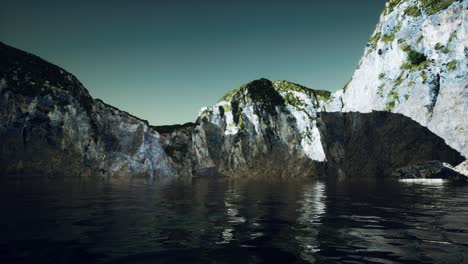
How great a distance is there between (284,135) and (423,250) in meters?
172

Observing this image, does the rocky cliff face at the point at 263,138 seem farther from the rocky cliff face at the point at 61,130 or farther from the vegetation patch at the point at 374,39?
the vegetation patch at the point at 374,39

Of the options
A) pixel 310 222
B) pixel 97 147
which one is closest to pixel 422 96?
pixel 310 222

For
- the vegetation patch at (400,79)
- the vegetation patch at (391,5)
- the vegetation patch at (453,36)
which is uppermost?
the vegetation patch at (391,5)

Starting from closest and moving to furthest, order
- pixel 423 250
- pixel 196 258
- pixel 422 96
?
pixel 196 258, pixel 423 250, pixel 422 96

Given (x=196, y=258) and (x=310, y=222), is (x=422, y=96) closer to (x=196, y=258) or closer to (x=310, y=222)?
(x=310, y=222)

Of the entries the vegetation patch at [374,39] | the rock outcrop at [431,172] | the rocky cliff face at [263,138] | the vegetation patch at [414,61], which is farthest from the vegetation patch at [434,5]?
the rocky cliff face at [263,138]

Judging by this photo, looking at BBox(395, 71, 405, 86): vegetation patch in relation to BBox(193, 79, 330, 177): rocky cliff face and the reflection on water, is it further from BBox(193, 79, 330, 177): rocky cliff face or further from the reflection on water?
the reflection on water

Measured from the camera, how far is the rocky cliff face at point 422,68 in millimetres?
102188

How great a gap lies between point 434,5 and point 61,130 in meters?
160

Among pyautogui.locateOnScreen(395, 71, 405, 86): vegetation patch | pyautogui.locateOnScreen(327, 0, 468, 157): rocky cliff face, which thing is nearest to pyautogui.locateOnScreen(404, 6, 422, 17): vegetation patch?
pyautogui.locateOnScreen(327, 0, 468, 157): rocky cliff face

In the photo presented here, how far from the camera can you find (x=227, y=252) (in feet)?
40.5

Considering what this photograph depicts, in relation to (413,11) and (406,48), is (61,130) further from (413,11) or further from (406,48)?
(413,11)

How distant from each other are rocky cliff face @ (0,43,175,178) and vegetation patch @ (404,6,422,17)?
134 meters

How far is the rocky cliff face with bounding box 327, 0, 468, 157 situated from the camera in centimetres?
10219
